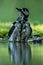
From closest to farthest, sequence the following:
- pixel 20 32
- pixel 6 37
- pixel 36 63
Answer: pixel 36 63
pixel 20 32
pixel 6 37

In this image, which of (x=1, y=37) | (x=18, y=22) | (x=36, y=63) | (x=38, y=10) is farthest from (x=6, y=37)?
(x=36, y=63)

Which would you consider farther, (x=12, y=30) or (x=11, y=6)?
(x=11, y=6)

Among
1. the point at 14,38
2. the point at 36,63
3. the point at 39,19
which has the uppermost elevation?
the point at 39,19

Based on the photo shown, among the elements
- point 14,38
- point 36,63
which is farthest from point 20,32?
point 36,63

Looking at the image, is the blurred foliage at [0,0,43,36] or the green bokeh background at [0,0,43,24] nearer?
the blurred foliage at [0,0,43,36]

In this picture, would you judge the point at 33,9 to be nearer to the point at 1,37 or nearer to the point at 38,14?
the point at 38,14

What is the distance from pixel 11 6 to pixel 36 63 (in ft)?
25.9

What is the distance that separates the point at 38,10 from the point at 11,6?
1064mm

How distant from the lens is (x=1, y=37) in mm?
11664

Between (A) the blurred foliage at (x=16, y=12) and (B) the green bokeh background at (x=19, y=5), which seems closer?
(A) the blurred foliage at (x=16, y=12)

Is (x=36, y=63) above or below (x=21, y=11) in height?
below

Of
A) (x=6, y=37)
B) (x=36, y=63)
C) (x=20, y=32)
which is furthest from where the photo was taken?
(x=6, y=37)

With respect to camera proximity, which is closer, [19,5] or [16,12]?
[16,12]

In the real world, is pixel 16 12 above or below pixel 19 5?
below
